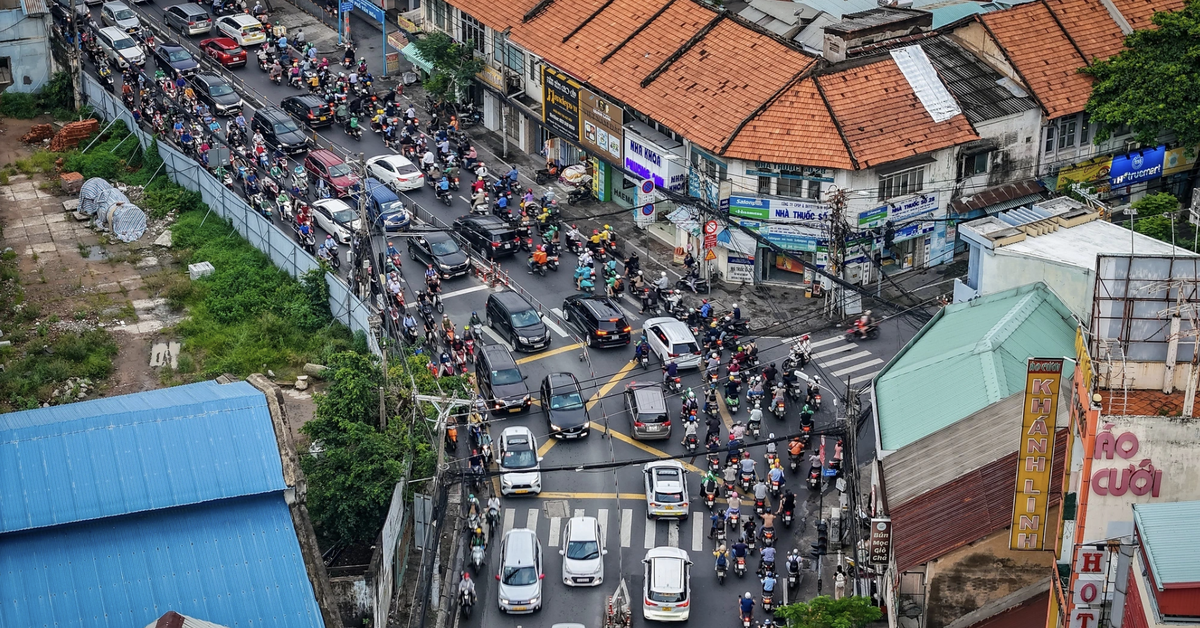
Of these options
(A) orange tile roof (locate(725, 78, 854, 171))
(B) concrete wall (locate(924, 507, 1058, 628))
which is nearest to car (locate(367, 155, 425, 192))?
(A) orange tile roof (locate(725, 78, 854, 171))

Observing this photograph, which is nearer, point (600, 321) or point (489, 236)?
point (600, 321)

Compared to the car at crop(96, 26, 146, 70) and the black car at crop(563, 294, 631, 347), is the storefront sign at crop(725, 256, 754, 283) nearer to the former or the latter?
the black car at crop(563, 294, 631, 347)

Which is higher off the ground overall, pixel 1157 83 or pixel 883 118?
pixel 1157 83

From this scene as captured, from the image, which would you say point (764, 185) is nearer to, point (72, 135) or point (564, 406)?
point (564, 406)

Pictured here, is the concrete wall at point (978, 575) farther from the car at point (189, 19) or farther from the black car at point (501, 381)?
the car at point (189, 19)

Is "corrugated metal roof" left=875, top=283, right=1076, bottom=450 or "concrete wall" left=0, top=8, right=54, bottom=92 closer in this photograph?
"corrugated metal roof" left=875, top=283, right=1076, bottom=450

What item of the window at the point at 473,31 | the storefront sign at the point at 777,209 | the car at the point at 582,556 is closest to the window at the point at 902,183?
the storefront sign at the point at 777,209

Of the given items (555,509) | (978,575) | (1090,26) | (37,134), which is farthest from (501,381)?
(37,134)

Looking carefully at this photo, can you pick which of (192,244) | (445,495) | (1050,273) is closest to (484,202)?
(192,244)
